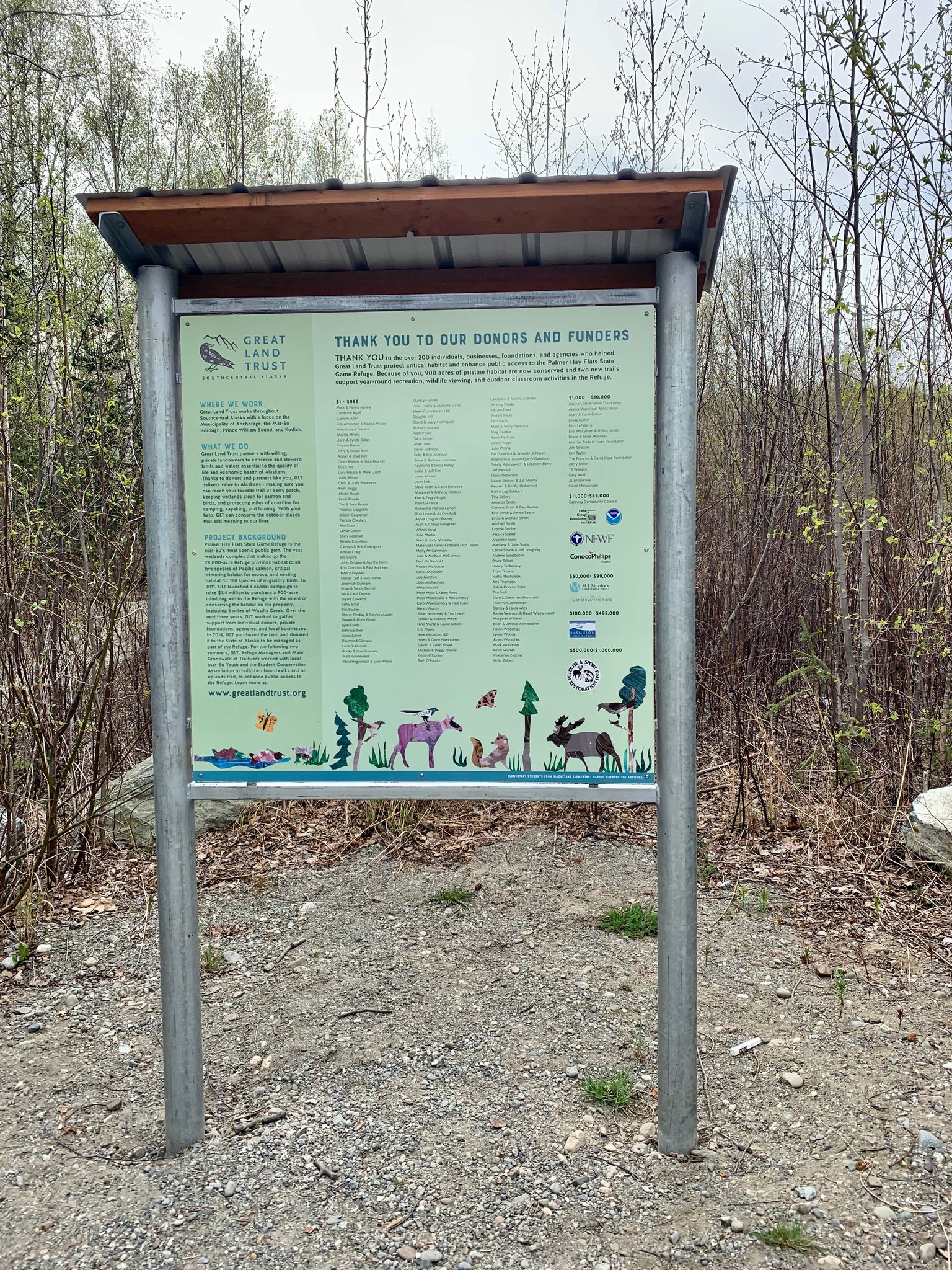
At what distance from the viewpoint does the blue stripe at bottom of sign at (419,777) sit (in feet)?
8.30

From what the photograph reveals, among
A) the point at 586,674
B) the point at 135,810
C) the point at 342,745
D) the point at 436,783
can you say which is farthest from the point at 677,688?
the point at 135,810

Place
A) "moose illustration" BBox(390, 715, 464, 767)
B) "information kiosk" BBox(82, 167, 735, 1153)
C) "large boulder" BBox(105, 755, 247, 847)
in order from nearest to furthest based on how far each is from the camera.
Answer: "information kiosk" BBox(82, 167, 735, 1153) < "moose illustration" BBox(390, 715, 464, 767) < "large boulder" BBox(105, 755, 247, 847)

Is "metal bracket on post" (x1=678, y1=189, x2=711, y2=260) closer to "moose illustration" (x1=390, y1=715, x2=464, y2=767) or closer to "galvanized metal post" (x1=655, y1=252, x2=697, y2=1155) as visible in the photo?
"galvanized metal post" (x1=655, y1=252, x2=697, y2=1155)

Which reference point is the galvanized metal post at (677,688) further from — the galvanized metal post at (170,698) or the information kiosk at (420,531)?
the galvanized metal post at (170,698)

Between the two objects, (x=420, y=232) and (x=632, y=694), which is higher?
(x=420, y=232)

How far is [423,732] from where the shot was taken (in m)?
2.62

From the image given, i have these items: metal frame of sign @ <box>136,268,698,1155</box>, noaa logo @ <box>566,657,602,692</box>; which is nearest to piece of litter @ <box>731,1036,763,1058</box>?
metal frame of sign @ <box>136,268,698,1155</box>

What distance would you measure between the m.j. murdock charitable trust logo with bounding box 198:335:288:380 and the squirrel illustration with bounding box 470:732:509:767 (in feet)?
3.95

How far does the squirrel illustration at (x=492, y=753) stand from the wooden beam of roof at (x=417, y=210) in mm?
1387

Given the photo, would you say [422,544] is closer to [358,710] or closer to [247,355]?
[358,710]

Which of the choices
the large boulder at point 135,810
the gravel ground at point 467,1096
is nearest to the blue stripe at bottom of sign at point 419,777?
the gravel ground at point 467,1096

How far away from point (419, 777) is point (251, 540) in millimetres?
850

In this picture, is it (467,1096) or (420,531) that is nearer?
(420,531)

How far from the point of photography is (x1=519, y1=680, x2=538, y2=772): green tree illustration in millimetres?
2572
